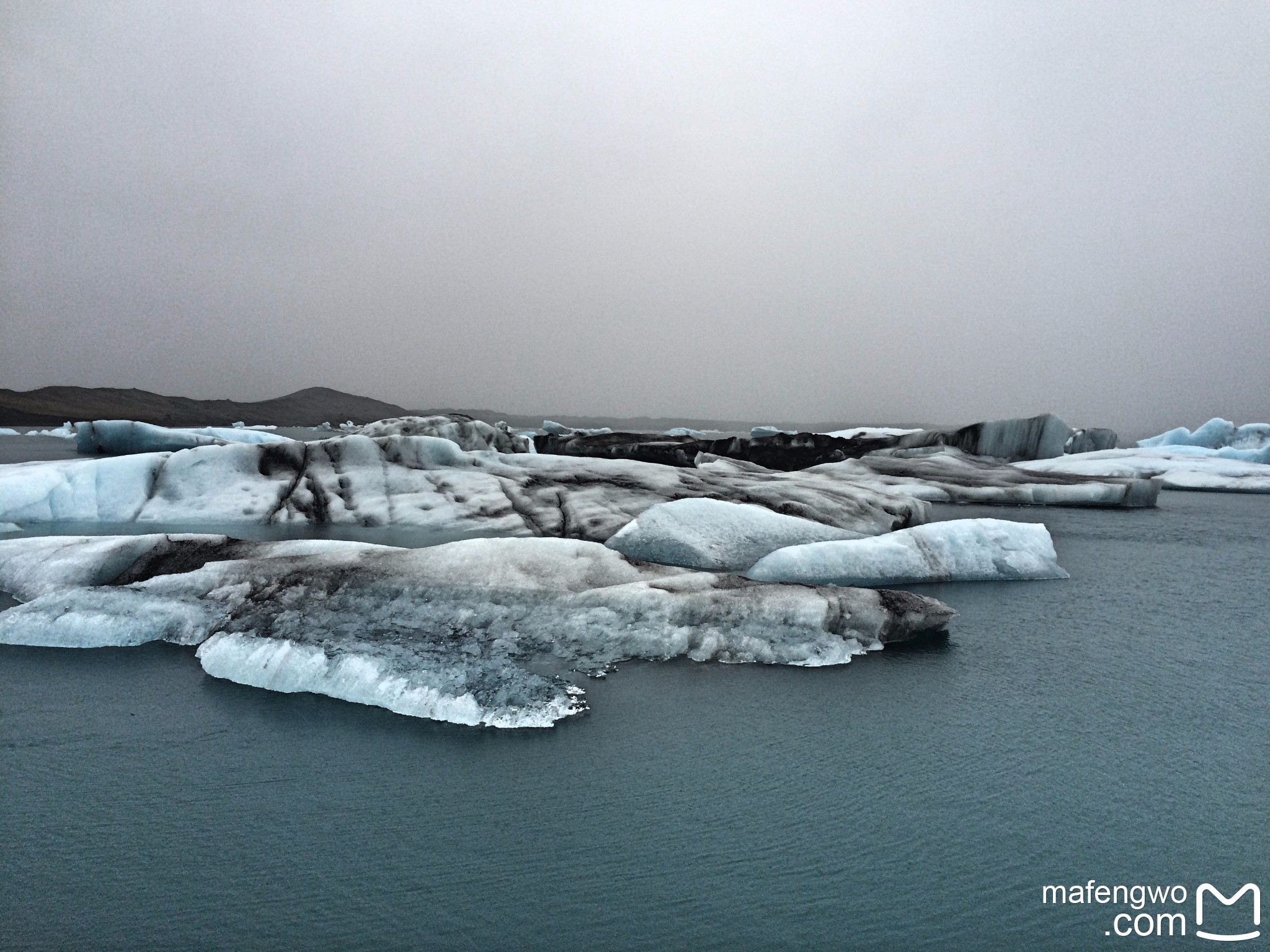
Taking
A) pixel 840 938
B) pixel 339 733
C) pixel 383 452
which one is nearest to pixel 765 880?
pixel 840 938

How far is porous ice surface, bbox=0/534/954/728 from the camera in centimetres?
515

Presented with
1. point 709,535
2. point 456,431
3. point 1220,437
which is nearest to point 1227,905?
point 709,535

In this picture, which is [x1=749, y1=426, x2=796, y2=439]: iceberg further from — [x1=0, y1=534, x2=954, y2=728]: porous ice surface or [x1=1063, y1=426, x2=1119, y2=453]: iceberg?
[x1=0, y1=534, x2=954, y2=728]: porous ice surface

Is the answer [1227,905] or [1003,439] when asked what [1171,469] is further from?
[1227,905]

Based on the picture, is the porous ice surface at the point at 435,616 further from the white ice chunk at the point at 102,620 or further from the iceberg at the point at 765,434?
the iceberg at the point at 765,434

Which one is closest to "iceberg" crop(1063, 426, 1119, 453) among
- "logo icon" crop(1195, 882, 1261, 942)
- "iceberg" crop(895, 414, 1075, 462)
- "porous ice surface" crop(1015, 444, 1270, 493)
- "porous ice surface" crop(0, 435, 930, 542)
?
"porous ice surface" crop(1015, 444, 1270, 493)

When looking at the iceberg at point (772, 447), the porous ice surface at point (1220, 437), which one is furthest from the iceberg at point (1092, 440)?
the iceberg at point (772, 447)

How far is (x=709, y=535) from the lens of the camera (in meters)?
9.52

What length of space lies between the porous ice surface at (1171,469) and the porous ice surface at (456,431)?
16.0m

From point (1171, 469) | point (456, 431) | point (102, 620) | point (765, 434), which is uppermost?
point (765, 434)

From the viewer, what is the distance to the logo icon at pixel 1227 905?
294 centimetres

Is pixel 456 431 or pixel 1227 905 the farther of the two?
pixel 456 431

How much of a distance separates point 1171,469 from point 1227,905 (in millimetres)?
27518
